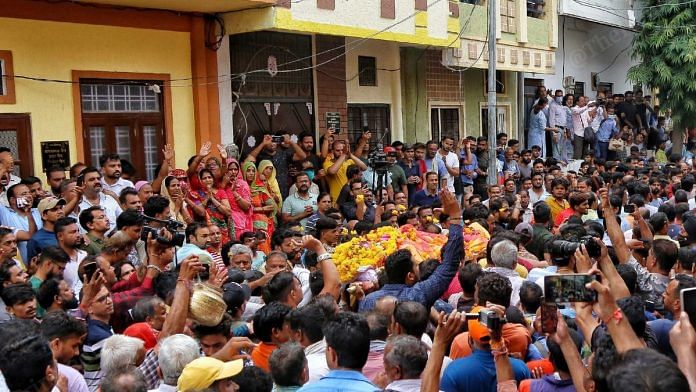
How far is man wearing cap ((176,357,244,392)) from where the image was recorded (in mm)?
3791

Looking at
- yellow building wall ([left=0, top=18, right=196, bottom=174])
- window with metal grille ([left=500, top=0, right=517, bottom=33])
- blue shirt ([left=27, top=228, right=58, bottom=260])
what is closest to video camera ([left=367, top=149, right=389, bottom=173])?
yellow building wall ([left=0, top=18, right=196, bottom=174])

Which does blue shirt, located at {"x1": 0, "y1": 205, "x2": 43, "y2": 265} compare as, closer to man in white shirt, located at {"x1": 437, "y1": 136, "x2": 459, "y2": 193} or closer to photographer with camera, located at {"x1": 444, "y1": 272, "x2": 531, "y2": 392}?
photographer with camera, located at {"x1": 444, "y1": 272, "x2": 531, "y2": 392}

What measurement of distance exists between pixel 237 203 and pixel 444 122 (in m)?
7.75

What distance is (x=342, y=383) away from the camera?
12.5 feet

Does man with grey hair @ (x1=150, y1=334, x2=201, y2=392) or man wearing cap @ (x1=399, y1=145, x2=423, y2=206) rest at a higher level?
man wearing cap @ (x1=399, y1=145, x2=423, y2=206)

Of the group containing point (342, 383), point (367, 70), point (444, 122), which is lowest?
point (342, 383)

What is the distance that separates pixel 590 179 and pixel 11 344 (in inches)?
393

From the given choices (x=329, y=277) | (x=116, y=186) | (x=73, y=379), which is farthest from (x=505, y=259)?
(x=116, y=186)

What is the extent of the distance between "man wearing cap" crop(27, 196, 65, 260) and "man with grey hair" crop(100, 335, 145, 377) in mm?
3125

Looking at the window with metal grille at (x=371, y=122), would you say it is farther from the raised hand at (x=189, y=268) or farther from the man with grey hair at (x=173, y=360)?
the man with grey hair at (x=173, y=360)

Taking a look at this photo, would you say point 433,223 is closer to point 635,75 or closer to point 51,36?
point 51,36

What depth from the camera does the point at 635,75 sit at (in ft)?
65.8

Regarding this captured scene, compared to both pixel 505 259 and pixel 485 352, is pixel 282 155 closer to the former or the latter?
pixel 505 259

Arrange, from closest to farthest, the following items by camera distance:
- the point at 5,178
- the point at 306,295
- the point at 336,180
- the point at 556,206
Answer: the point at 306,295
the point at 5,178
the point at 556,206
the point at 336,180
